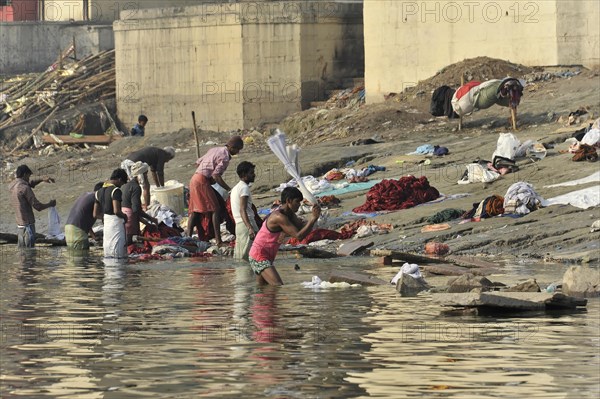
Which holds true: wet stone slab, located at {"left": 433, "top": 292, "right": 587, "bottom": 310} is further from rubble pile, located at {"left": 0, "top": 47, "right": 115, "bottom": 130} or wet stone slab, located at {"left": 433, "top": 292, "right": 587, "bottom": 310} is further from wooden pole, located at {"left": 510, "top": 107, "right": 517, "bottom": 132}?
rubble pile, located at {"left": 0, "top": 47, "right": 115, "bottom": 130}

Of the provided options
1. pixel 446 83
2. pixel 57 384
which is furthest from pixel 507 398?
pixel 446 83

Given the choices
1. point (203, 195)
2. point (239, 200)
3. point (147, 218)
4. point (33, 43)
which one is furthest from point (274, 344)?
point (33, 43)

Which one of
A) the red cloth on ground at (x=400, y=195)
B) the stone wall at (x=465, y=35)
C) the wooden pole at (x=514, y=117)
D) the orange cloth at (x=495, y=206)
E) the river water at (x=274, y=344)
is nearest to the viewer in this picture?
the river water at (x=274, y=344)

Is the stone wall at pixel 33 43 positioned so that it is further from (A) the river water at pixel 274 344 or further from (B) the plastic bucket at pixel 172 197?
(A) the river water at pixel 274 344

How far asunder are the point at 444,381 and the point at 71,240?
11432 millimetres

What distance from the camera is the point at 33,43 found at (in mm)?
42906

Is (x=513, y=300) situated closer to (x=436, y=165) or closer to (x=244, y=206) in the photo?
(x=244, y=206)

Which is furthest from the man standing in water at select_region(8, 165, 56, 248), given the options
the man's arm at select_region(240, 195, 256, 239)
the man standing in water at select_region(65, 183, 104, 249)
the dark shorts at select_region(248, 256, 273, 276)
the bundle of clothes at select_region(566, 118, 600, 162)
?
the bundle of clothes at select_region(566, 118, 600, 162)

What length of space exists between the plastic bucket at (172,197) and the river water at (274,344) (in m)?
6.30

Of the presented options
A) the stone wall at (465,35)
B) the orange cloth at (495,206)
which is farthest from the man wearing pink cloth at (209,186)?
the stone wall at (465,35)

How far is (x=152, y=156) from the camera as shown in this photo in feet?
75.4

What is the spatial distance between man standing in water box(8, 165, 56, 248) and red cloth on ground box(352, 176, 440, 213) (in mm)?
4440

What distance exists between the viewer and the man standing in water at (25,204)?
21.7 metres

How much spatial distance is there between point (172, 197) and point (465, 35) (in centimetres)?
961
